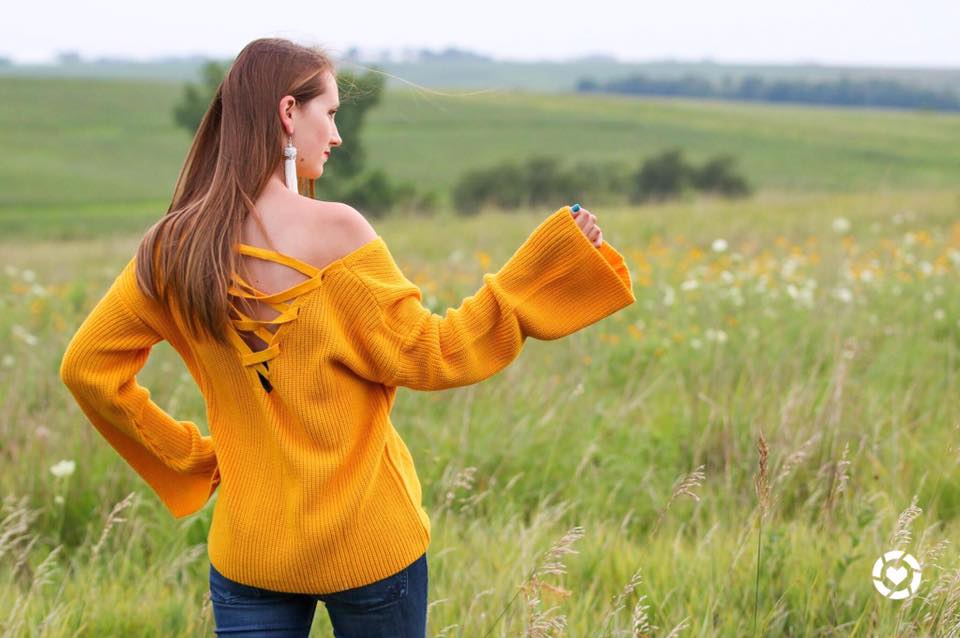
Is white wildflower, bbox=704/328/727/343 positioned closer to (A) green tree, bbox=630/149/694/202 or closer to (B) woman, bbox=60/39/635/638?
(B) woman, bbox=60/39/635/638

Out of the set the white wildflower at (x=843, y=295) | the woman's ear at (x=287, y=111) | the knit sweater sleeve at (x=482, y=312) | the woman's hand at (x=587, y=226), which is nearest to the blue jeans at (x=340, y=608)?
the knit sweater sleeve at (x=482, y=312)

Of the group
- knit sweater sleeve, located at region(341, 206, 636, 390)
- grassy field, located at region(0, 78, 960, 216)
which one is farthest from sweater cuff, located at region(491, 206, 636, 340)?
grassy field, located at region(0, 78, 960, 216)

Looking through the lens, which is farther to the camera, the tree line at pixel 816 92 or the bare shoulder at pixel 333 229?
the tree line at pixel 816 92

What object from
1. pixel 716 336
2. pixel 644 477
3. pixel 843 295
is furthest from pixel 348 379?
pixel 843 295

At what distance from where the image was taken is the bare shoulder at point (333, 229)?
1689 mm

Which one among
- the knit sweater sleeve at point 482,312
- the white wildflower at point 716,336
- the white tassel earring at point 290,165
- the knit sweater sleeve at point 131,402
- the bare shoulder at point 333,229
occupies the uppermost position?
the white tassel earring at point 290,165

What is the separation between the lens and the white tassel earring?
175cm

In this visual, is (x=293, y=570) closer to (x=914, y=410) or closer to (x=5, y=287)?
(x=914, y=410)

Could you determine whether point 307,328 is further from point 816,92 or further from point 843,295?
point 816,92

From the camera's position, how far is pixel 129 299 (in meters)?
1.84

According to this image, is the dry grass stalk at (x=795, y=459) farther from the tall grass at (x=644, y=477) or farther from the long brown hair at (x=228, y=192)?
the long brown hair at (x=228, y=192)

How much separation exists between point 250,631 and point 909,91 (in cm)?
10645

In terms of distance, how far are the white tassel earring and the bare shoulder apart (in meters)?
0.09

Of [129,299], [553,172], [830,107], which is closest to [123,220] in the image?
[553,172]
